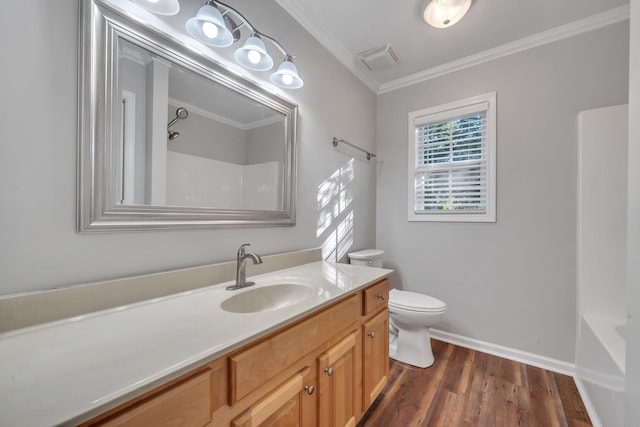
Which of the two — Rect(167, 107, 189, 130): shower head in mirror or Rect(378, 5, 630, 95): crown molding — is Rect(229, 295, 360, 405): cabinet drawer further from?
Rect(378, 5, 630, 95): crown molding

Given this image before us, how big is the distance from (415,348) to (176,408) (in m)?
1.83

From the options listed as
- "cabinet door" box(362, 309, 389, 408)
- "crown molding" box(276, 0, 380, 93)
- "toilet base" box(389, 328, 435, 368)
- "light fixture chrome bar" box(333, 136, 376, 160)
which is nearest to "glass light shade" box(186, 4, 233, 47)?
"crown molding" box(276, 0, 380, 93)

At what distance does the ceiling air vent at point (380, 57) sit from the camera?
2.09m

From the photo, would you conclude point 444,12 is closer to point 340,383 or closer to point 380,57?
point 380,57

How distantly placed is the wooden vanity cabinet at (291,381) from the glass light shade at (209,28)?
4.15 feet

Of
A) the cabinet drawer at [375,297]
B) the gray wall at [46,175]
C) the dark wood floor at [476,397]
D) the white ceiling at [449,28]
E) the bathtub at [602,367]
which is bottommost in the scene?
the dark wood floor at [476,397]

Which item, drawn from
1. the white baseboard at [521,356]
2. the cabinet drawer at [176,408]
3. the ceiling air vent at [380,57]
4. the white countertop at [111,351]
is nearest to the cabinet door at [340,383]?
the white countertop at [111,351]

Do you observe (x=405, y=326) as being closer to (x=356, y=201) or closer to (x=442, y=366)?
(x=442, y=366)

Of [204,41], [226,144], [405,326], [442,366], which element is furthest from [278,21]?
[442,366]

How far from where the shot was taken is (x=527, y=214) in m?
1.99

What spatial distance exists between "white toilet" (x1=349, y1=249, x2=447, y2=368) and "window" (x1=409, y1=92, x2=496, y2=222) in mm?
823

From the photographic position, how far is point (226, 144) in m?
1.32

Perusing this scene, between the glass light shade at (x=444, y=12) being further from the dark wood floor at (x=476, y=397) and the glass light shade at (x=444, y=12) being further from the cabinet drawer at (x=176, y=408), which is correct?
the dark wood floor at (x=476, y=397)

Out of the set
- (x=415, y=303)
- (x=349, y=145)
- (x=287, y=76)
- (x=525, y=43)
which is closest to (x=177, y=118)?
(x=287, y=76)
